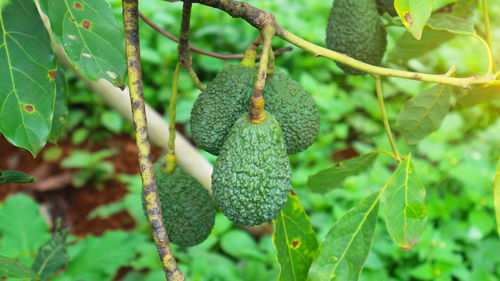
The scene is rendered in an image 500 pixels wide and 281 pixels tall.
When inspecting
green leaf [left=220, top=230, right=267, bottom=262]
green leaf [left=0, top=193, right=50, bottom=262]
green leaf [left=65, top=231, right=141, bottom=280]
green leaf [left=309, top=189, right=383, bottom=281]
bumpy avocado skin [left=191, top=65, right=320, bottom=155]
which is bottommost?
green leaf [left=220, top=230, right=267, bottom=262]

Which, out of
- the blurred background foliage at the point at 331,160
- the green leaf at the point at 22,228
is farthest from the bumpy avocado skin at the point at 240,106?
the green leaf at the point at 22,228

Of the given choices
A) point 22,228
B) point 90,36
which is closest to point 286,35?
point 90,36

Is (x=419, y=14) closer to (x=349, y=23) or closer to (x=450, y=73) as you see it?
(x=450, y=73)

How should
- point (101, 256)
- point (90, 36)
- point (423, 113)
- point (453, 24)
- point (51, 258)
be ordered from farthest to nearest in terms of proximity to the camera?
point (101, 256), point (51, 258), point (423, 113), point (453, 24), point (90, 36)

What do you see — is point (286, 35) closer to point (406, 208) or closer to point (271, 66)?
point (271, 66)

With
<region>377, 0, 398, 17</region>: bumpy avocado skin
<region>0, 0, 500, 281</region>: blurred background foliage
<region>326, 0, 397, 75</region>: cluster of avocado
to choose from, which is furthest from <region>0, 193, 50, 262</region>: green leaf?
<region>377, 0, 398, 17</region>: bumpy avocado skin

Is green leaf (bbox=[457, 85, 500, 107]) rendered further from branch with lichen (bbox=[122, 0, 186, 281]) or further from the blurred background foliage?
branch with lichen (bbox=[122, 0, 186, 281])
